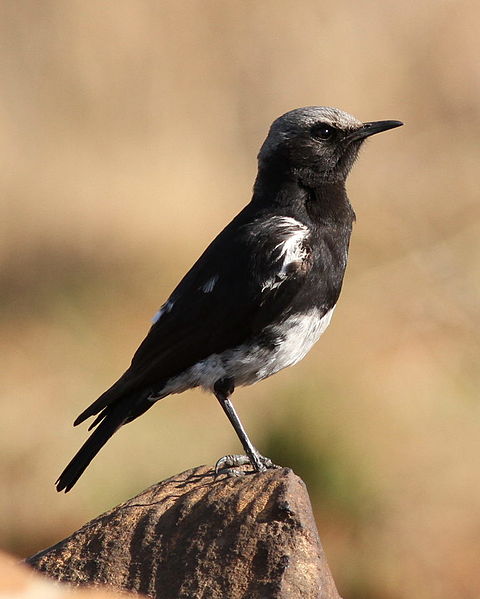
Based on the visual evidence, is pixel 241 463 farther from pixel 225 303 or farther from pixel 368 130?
pixel 368 130

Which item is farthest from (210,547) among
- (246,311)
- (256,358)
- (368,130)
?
(368,130)

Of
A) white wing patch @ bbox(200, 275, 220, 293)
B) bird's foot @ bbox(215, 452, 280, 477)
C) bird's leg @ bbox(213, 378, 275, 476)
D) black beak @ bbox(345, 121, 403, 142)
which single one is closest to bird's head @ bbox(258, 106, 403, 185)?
black beak @ bbox(345, 121, 403, 142)

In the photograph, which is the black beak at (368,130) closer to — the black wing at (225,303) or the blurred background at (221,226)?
the black wing at (225,303)

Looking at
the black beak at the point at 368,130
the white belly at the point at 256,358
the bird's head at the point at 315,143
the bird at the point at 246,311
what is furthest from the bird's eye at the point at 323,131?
the white belly at the point at 256,358

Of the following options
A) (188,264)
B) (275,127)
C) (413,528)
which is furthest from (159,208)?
(275,127)

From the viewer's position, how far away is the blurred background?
10859 mm

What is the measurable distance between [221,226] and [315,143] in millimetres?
6316

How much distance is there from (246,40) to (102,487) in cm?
597

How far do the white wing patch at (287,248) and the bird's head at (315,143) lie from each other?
1.37ft

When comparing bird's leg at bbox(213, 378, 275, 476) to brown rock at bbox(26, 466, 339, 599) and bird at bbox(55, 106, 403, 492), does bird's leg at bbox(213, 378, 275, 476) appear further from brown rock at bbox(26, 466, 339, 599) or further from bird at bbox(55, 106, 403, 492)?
brown rock at bbox(26, 466, 339, 599)

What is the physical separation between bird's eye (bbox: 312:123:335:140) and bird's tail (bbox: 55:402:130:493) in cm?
196

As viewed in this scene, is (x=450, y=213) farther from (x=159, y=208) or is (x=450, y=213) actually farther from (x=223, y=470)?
(x=223, y=470)

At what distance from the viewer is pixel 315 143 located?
745 centimetres

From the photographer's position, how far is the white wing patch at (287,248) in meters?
6.86
